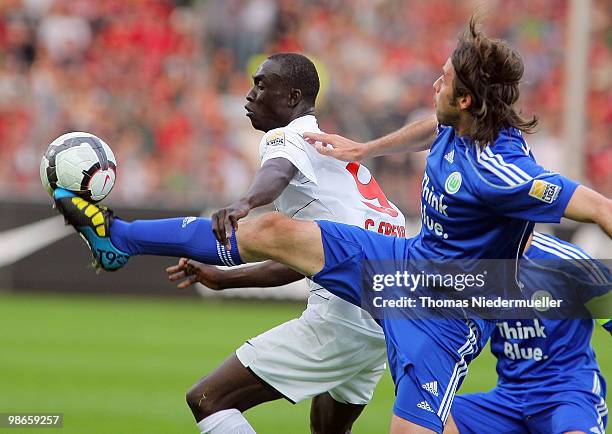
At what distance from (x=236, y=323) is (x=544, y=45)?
20.7 feet

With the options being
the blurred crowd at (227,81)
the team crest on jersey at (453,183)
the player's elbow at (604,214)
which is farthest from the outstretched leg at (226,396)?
the blurred crowd at (227,81)

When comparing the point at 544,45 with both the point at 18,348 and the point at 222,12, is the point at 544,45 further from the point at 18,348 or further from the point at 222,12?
the point at 18,348

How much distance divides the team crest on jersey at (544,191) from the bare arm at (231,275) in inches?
59.0

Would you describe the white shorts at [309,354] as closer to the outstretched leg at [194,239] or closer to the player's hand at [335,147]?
the outstretched leg at [194,239]

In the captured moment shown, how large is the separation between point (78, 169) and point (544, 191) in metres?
2.27

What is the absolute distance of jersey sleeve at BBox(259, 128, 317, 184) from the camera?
18.8 feet

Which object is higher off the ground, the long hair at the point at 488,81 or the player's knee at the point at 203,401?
the long hair at the point at 488,81

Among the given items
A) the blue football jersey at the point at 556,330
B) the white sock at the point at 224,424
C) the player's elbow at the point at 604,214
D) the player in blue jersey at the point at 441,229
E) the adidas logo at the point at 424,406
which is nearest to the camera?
the player's elbow at the point at 604,214

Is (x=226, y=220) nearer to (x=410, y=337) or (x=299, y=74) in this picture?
(x=410, y=337)

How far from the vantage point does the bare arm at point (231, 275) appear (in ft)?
19.1

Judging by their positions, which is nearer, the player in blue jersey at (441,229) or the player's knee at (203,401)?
the player in blue jersey at (441,229)

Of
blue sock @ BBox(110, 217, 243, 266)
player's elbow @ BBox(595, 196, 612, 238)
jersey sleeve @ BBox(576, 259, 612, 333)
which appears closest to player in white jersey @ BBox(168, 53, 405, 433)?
blue sock @ BBox(110, 217, 243, 266)

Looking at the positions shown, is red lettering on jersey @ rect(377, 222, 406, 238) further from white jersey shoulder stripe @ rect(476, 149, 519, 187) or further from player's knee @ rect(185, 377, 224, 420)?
player's knee @ rect(185, 377, 224, 420)

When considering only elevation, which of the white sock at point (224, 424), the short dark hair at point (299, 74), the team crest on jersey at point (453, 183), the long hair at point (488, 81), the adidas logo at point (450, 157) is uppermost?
the short dark hair at point (299, 74)
